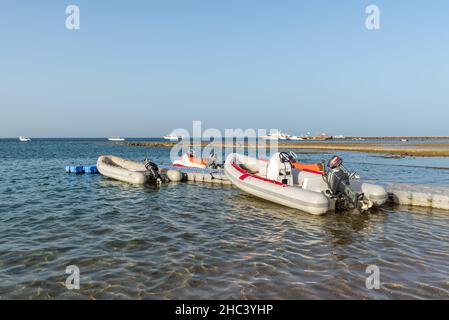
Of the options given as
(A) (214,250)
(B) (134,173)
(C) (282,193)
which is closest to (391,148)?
(B) (134,173)

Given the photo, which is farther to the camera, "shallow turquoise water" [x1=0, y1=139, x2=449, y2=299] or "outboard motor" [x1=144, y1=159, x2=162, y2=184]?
"outboard motor" [x1=144, y1=159, x2=162, y2=184]

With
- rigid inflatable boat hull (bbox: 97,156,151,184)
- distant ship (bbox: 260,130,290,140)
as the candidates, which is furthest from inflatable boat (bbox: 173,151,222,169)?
distant ship (bbox: 260,130,290,140)

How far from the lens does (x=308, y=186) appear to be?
39.8ft

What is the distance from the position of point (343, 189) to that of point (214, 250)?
18.5 feet

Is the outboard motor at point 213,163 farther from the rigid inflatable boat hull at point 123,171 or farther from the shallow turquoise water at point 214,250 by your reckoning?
the shallow turquoise water at point 214,250

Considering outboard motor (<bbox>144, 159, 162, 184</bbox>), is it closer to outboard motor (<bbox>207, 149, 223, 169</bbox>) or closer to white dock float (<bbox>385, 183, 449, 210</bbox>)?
outboard motor (<bbox>207, 149, 223, 169</bbox>)

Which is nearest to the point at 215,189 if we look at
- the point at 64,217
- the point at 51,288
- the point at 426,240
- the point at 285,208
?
the point at 285,208

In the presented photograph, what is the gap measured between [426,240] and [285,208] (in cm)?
483

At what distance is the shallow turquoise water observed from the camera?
5.87m

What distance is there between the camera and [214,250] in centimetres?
786

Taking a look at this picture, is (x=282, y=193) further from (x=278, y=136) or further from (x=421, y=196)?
(x=278, y=136)

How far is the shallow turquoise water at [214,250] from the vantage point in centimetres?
587
